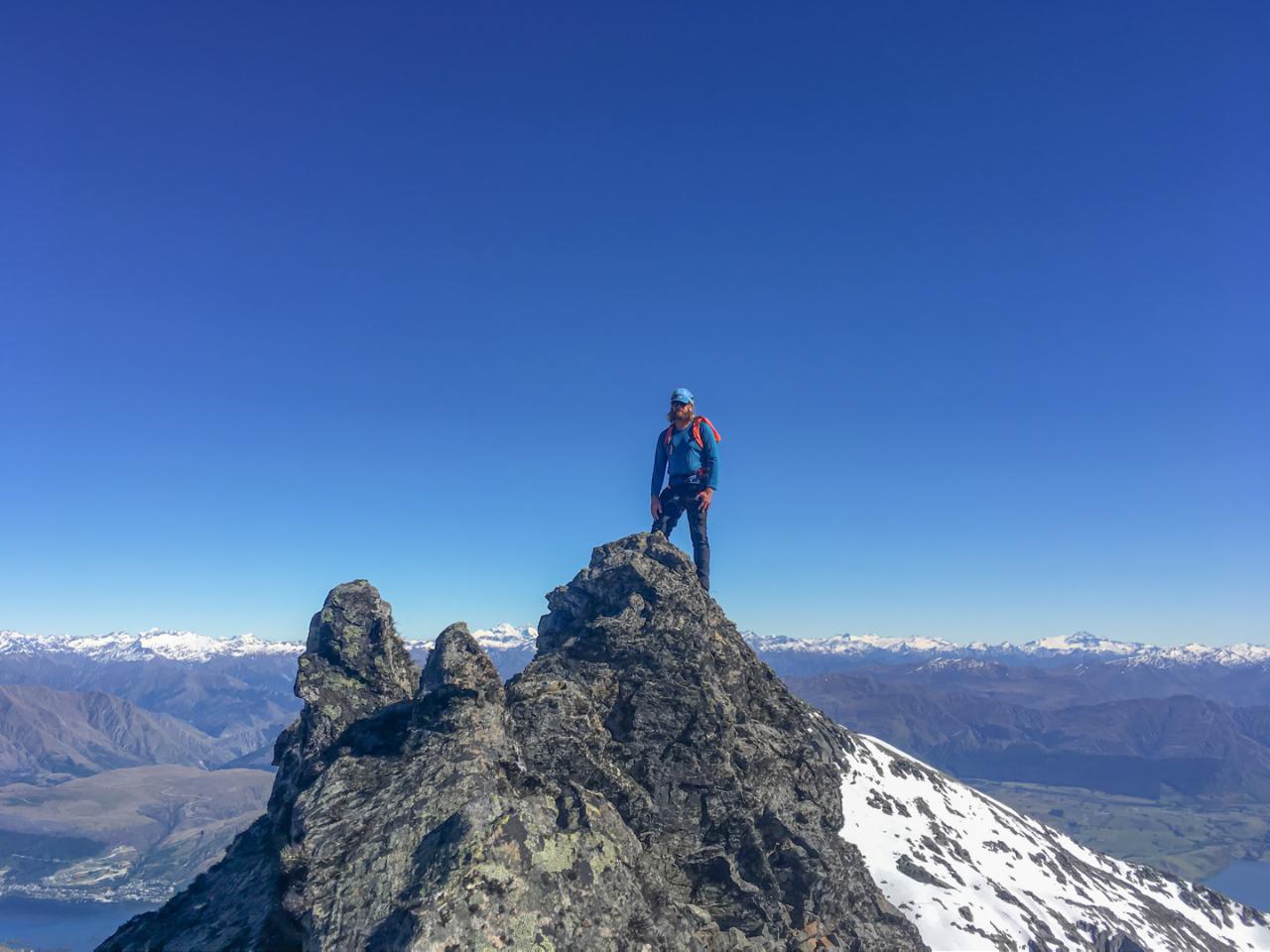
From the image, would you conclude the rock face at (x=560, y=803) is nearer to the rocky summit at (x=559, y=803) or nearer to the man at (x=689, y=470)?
the rocky summit at (x=559, y=803)

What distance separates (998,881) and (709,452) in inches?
3904

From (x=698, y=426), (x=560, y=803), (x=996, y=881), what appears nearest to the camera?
(x=560, y=803)

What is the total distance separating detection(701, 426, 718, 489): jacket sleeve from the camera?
28266mm

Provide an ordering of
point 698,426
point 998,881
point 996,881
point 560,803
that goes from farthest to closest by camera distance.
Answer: point 998,881
point 996,881
point 698,426
point 560,803

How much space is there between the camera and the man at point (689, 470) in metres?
28.3

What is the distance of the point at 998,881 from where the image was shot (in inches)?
3799

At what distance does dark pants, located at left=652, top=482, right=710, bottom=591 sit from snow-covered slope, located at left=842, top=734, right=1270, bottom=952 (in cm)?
6256

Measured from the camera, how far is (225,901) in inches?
766

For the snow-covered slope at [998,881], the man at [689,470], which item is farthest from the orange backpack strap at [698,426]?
the snow-covered slope at [998,881]

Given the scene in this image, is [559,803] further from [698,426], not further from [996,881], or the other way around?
[996,881]

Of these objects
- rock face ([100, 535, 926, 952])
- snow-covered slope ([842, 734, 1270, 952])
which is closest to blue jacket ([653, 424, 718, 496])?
rock face ([100, 535, 926, 952])

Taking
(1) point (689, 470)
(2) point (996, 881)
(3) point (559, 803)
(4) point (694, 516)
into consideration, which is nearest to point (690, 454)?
(1) point (689, 470)

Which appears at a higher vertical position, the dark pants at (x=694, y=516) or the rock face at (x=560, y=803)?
the dark pants at (x=694, y=516)

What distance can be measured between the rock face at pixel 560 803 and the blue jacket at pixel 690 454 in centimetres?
343
